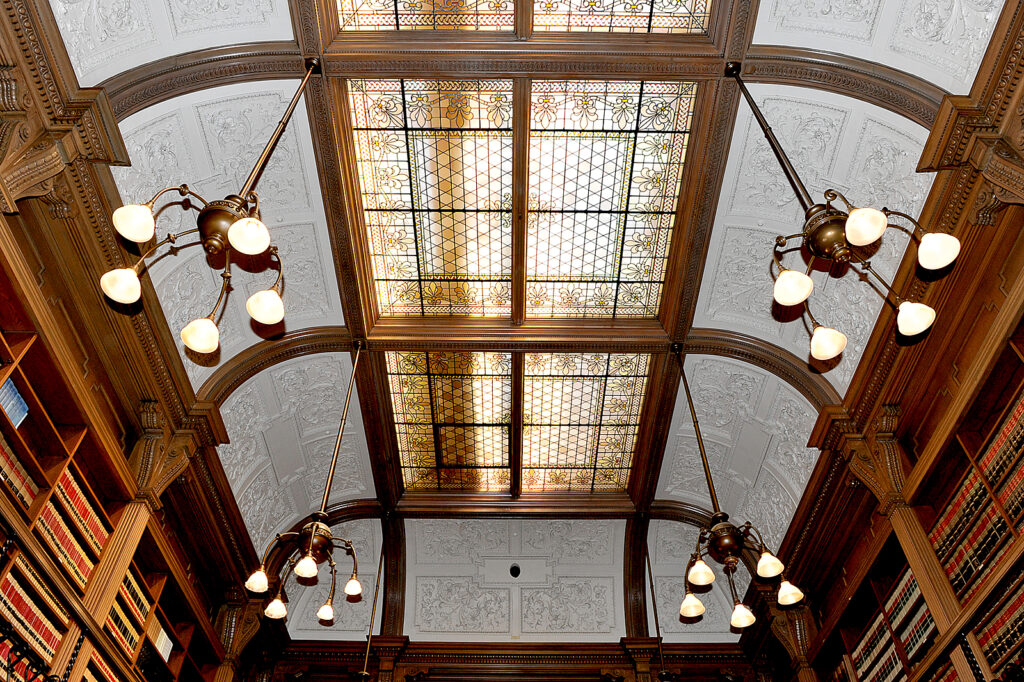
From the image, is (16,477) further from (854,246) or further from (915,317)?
A: (915,317)

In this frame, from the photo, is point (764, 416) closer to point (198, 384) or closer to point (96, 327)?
point (198, 384)

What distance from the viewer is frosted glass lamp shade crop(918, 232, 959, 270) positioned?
10.7 ft

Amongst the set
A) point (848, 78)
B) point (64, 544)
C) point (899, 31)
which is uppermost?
point (848, 78)

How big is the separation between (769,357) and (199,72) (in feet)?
16.4

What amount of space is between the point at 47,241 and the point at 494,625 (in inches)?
247

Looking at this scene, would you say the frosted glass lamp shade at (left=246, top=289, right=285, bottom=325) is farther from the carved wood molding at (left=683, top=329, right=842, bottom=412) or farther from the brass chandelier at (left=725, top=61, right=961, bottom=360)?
the carved wood molding at (left=683, top=329, right=842, bottom=412)

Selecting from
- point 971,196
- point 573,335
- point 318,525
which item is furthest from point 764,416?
point 318,525

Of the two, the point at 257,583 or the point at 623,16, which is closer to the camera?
the point at 257,583

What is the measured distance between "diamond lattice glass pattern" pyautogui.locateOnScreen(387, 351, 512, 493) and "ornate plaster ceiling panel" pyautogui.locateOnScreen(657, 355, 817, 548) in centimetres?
183

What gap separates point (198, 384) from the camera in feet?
19.9

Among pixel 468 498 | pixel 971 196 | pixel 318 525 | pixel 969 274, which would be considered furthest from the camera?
pixel 468 498

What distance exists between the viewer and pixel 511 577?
351 inches

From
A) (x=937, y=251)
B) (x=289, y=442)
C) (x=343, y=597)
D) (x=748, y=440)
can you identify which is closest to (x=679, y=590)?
(x=748, y=440)

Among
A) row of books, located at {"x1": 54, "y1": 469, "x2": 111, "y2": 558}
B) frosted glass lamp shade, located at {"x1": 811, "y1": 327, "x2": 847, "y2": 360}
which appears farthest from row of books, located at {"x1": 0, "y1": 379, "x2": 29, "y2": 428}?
frosted glass lamp shade, located at {"x1": 811, "y1": 327, "x2": 847, "y2": 360}
